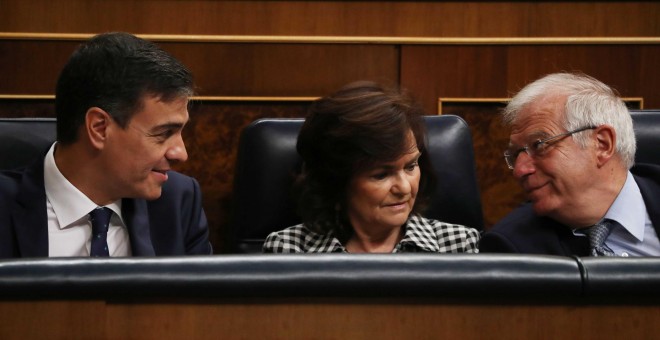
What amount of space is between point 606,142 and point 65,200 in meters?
1.05

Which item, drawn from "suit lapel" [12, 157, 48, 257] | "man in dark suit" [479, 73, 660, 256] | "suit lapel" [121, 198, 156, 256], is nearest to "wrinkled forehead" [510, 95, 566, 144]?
"man in dark suit" [479, 73, 660, 256]

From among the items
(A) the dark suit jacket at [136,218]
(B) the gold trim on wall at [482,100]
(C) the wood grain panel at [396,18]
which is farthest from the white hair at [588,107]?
(C) the wood grain panel at [396,18]

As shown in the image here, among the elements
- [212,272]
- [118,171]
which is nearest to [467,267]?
[212,272]

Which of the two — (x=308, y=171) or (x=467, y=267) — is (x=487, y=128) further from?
(x=467, y=267)

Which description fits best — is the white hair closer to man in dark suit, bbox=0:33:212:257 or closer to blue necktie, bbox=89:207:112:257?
man in dark suit, bbox=0:33:212:257

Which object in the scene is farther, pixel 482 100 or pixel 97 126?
pixel 482 100

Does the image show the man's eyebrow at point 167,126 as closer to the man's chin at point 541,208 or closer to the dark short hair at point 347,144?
the dark short hair at point 347,144

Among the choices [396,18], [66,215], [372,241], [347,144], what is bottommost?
[372,241]

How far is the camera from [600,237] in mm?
1771

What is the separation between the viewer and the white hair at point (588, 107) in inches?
71.3

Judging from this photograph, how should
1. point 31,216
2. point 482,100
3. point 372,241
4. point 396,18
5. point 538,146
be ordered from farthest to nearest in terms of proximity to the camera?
point 396,18
point 482,100
point 372,241
point 538,146
point 31,216

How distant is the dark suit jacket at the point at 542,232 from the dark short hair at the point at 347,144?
23 cm

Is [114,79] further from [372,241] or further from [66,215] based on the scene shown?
[372,241]

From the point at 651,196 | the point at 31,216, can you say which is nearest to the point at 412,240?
the point at 651,196
